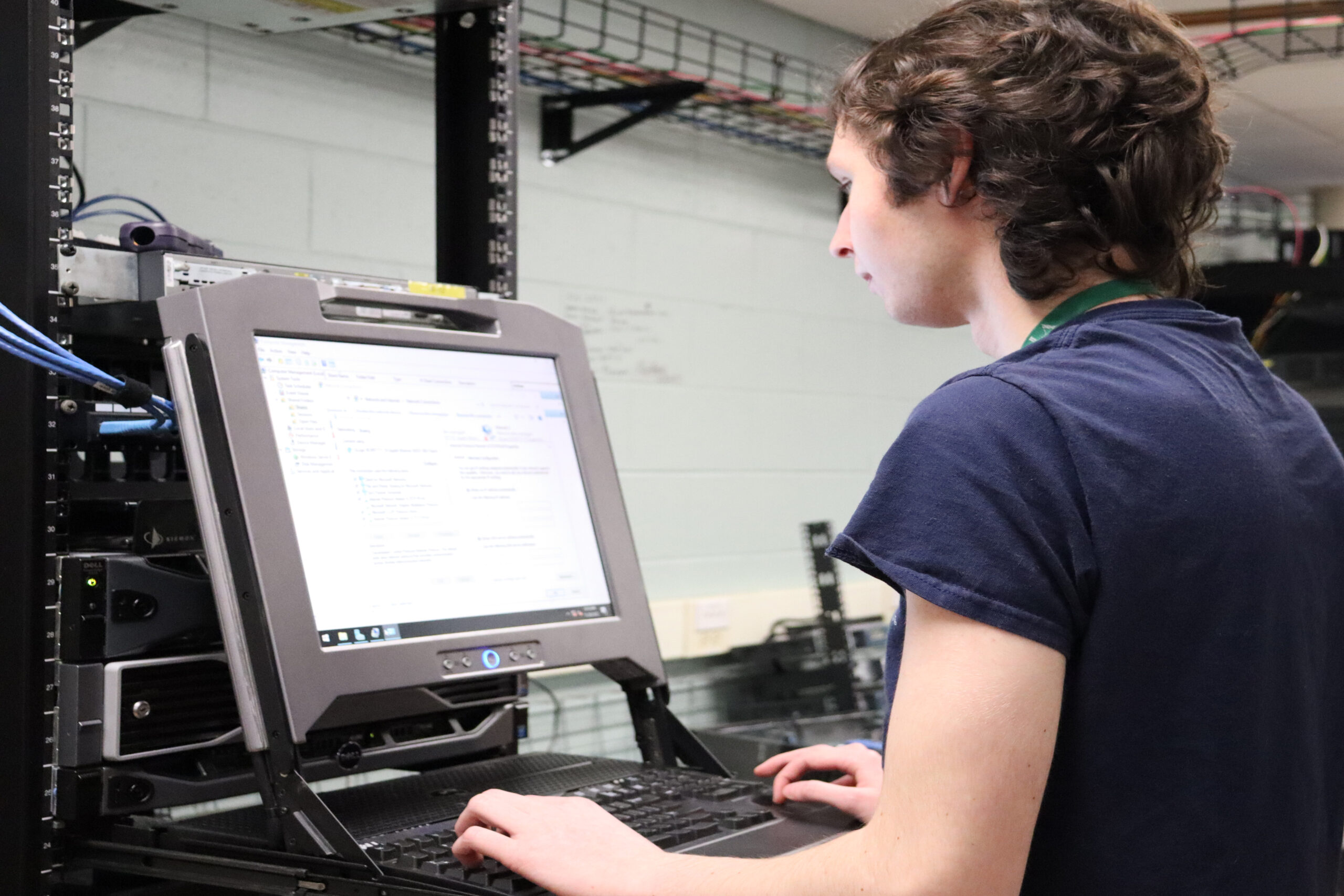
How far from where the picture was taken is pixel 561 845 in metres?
0.78

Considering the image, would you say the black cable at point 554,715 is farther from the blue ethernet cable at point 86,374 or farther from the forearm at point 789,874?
the forearm at point 789,874

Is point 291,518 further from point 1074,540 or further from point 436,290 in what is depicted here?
point 1074,540

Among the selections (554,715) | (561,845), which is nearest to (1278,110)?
(554,715)

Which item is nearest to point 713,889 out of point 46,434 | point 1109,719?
point 1109,719

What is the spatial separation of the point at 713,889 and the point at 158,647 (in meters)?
Result: 0.48

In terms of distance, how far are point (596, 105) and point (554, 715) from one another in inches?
48.5

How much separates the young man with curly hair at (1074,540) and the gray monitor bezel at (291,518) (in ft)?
0.62

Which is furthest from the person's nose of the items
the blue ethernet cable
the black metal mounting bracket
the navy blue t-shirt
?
the black metal mounting bracket

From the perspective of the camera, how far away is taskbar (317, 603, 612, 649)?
37.3 inches

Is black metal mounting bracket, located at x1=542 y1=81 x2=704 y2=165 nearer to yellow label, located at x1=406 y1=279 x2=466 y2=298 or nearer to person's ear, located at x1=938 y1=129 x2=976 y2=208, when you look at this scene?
yellow label, located at x1=406 y1=279 x2=466 y2=298

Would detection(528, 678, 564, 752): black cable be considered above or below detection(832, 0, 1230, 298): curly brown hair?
below

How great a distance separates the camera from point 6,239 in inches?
35.2

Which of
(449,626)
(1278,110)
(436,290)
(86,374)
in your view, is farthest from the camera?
(1278,110)

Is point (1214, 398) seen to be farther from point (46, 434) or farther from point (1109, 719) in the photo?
point (46, 434)
